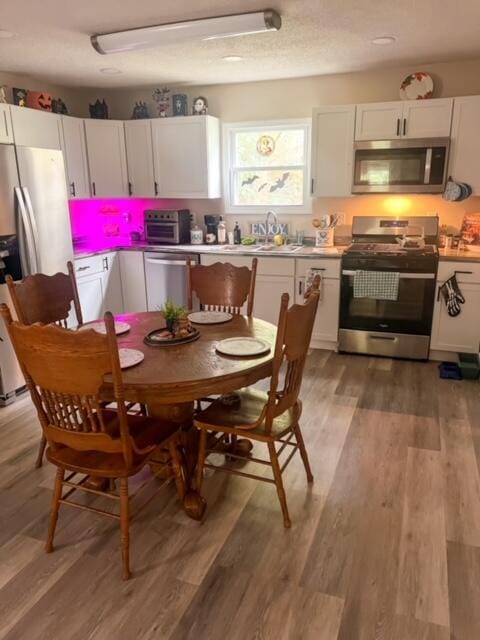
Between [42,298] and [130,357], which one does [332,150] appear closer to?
[42,298]

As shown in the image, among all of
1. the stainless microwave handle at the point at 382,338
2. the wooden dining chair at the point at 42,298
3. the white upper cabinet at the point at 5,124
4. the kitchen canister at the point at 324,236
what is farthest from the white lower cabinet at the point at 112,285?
the stainless microwave handle at the point at 382,338

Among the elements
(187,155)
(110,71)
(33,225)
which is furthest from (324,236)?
(33,225)

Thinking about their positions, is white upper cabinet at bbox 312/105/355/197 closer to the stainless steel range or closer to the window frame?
the window frame

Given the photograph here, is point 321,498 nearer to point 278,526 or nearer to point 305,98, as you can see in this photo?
point 278,526

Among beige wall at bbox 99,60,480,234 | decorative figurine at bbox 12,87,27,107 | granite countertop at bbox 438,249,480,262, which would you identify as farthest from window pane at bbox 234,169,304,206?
decorative figurine at bbox 12,87,27,107

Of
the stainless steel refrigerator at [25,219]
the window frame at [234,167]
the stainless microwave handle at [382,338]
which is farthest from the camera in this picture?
the window frame at [234,167]

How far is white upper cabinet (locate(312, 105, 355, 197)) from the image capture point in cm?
410

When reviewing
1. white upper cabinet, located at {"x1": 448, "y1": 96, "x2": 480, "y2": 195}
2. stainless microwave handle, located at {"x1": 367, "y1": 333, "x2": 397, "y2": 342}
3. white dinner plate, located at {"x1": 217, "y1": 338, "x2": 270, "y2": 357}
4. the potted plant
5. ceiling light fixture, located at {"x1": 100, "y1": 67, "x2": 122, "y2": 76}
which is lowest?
stainless microwave handle, located at {"x1": 367, "y1": 333, "x2": 397, "y2": 342}

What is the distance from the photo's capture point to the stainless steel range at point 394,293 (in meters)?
3.88

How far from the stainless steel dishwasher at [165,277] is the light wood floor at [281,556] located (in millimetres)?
2166

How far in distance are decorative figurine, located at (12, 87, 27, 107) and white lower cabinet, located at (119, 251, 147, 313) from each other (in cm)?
153

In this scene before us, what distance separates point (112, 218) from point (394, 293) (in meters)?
3.13

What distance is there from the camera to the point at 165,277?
15.4ft

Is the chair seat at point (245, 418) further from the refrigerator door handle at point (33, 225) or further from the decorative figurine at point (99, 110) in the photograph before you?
the decorative figurine at point (99, 110)
